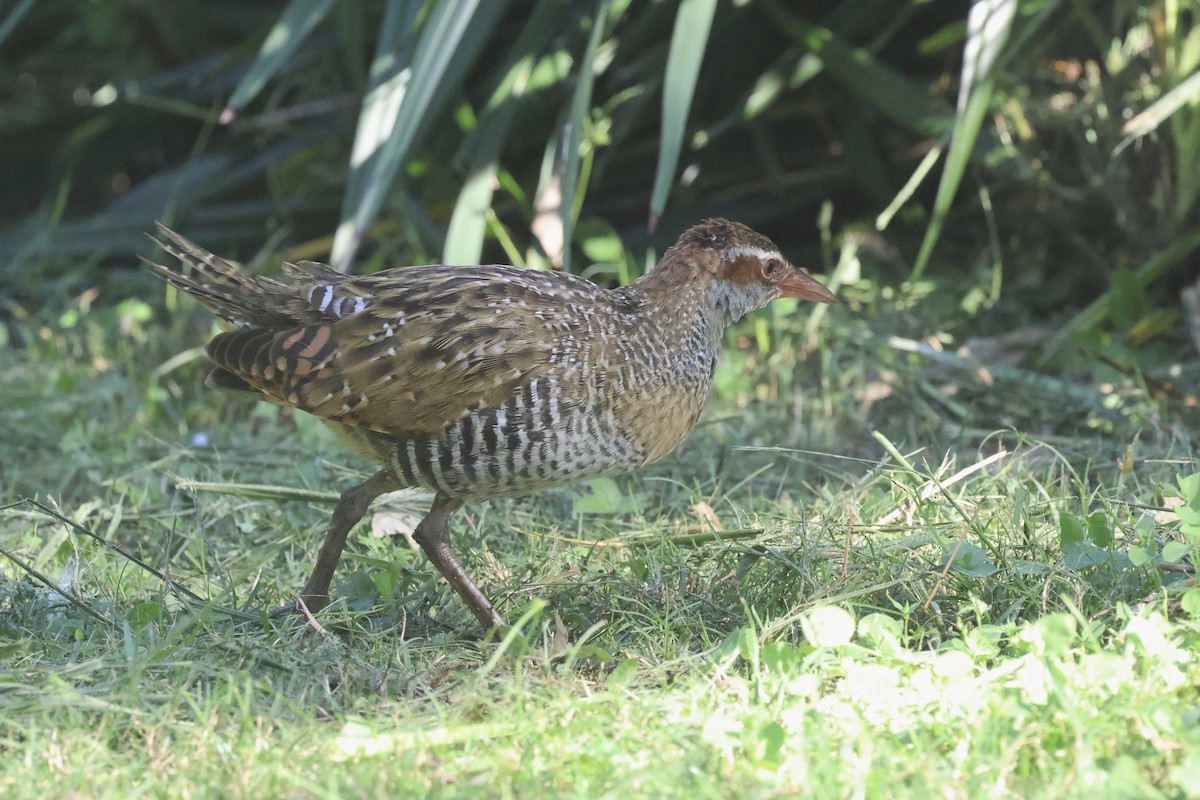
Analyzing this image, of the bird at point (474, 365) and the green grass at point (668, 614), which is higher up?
the bird at point (474, 365)

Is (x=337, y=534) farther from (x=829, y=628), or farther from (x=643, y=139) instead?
(x=643, y=139)

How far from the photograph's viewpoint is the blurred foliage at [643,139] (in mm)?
4246

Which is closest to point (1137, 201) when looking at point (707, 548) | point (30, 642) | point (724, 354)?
point (724, 354)

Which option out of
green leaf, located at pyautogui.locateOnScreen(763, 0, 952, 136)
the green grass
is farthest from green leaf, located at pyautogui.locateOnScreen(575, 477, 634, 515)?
green leaf, located at pyautogui.locateOnScreen(763, 0, 952, 136)

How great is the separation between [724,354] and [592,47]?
4.00 ft

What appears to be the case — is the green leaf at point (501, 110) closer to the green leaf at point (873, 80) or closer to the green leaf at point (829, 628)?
the green leaf at point (873, 80)

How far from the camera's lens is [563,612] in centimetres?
301

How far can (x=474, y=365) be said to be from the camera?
2.96m

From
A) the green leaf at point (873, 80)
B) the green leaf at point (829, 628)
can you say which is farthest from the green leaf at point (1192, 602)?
the green leaf at point (873, 80)

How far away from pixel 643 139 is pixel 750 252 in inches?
84.9

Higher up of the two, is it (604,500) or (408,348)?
(408,348)

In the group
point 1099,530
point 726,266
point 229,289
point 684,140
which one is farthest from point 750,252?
point 684,140

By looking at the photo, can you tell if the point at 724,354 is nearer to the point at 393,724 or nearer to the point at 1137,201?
the point at 1137,201

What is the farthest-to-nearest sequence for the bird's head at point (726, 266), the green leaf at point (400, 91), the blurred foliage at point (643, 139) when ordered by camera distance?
the blurred foliage at point (643, 139)
the green leaf at point (400, 91)
the bird's head at point (726, 266)
